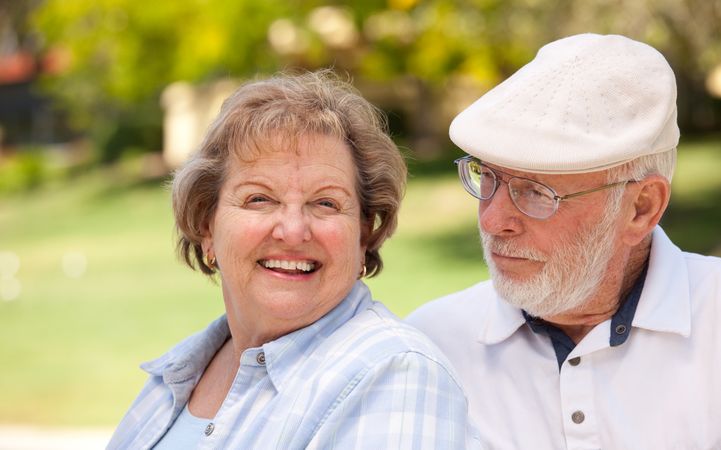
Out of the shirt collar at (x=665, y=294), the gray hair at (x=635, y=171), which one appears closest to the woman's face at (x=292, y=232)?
the gray hair at (x=635, y=171)

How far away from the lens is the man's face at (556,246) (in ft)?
7.79

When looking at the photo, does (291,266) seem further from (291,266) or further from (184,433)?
(184,433)

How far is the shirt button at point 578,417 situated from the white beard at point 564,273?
0.24 metres

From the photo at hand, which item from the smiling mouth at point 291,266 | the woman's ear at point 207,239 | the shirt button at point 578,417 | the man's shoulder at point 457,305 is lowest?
the shirt button at point 578,417

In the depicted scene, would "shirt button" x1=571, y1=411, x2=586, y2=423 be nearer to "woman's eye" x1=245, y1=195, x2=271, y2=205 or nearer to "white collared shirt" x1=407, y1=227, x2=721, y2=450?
"white collared shirt" x1=407, y1=227, x2=721, y2=450

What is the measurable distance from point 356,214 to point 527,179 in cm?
41

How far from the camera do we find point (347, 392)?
6.76ft

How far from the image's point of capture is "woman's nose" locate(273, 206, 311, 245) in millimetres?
2242

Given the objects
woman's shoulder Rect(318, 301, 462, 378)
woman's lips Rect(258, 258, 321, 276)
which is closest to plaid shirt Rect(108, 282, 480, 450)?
woman's shoulder Rect(318, 301, 462, 378)

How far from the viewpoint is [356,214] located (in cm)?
235

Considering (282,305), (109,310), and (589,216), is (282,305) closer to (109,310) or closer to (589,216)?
(589,216)

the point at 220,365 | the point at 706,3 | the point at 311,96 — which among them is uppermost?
the point at 706,3

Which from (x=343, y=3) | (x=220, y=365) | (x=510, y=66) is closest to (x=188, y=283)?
(x=343, y=3)

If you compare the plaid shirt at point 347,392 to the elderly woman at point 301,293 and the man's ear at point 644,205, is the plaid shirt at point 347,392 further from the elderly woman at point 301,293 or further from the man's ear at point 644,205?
the man's ear at point 644,205
